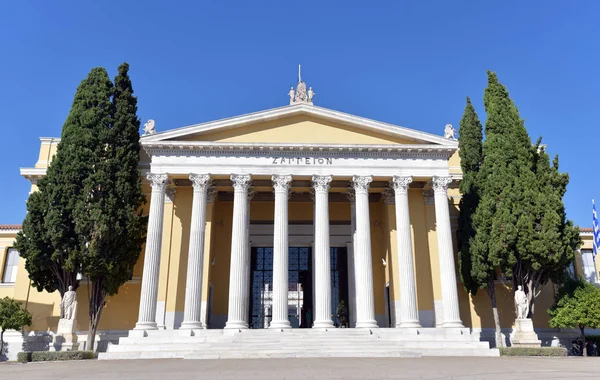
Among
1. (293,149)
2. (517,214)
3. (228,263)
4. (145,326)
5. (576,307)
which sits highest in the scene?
(293,149)

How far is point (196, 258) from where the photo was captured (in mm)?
21812

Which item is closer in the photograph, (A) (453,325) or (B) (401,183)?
(A) (453,325)

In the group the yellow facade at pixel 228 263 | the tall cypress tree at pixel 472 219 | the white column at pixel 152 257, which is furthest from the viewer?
the yellow facade at pixel 228 263

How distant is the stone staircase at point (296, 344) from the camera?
18234 millimetres

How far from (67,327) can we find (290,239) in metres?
12.2

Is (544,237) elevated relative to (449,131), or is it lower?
lower

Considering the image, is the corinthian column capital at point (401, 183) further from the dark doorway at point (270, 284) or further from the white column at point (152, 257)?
the white column at point (152, 257)

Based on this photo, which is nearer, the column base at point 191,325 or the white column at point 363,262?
the column base at point 191,325

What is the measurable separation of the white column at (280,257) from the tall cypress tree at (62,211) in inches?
333

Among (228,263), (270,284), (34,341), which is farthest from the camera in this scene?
(270,284)

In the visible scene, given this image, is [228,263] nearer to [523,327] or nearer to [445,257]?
[445,257]

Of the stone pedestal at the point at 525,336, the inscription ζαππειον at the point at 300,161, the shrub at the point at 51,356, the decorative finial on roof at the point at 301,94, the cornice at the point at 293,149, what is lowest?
the shrub at the point at 51,356

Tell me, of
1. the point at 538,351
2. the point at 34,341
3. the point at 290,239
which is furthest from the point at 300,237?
the point at 34,341

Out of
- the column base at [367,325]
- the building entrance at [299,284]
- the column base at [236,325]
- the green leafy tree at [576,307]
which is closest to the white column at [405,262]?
the column base at [367,325]
